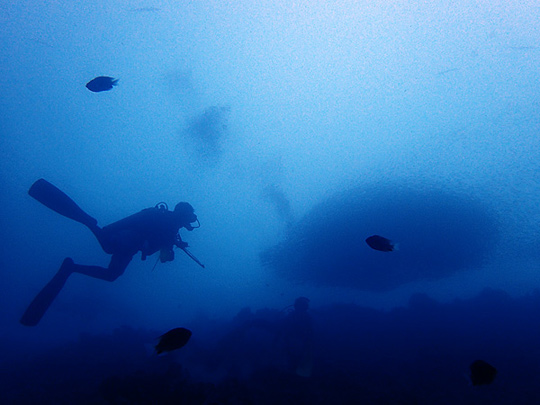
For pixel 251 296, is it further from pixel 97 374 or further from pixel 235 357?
pixel 97 374

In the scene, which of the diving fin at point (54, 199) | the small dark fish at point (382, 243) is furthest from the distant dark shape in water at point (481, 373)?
the diving fin at point (54, 199)

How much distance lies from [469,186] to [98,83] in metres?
25.6

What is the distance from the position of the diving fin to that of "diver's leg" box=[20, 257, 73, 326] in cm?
149

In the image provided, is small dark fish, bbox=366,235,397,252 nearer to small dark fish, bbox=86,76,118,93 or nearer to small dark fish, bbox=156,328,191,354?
small dark fish, bbox=156,328,191,354

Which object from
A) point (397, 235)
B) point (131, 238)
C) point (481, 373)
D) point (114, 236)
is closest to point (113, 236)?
point (114, 236)

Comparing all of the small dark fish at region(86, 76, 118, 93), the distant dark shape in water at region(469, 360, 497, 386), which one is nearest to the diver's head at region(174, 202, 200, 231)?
the small dark fish at region(86, 76, 118, 93)

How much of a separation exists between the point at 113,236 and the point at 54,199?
2237 millimetres

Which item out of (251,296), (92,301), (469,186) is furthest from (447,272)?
(92,301)

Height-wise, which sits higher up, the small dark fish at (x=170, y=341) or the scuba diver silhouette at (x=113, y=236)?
the scuba diver silhouette at (x=113, y=236)

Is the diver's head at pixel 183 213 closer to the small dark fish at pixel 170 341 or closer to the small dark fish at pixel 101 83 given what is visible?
the small dark fish at pixel 101 83

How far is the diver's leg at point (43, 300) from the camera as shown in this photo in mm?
8586

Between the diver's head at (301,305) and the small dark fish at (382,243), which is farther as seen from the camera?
the diver's head at (301,305)

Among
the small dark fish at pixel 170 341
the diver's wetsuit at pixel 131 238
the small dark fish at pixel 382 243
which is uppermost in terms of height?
the diver's wetsuit at pixel 131 238

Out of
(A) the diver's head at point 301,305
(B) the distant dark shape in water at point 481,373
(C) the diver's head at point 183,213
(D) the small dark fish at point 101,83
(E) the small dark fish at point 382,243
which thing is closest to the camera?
(B) the distant dark shape in water at point 481,373
